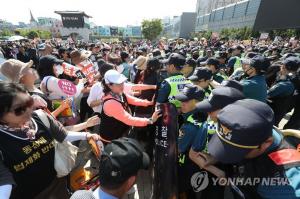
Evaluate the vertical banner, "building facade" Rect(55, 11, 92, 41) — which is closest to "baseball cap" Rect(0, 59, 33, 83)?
the vertical banner

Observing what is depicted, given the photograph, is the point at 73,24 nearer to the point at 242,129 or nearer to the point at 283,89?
the point at 283,89

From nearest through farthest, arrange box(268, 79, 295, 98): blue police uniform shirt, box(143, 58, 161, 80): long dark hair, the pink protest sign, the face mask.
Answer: the pink protest sign → the face mask → box(268, 79, 295, 98): blue police uniform shirt → box(143, 58, 161, 80): long dark hair

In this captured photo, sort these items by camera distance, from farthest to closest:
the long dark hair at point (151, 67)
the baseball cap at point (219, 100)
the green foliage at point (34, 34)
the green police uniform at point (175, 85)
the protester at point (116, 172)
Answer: the green foliage at point (34, 34) → the long dark hair at point (151, 67) → the green police uniform at point (175, 85) → the baseball cap at point (219, 100) → the protester at point (116, 172)

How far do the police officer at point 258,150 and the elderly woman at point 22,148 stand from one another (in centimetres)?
156

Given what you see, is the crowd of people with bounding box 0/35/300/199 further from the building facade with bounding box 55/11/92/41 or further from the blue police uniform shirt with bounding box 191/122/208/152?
the building facade with bounding box 55/11/92/41

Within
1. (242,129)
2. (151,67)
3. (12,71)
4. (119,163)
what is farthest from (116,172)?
(151,67)

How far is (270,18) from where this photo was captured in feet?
106

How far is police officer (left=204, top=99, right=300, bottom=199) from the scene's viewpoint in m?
1.28

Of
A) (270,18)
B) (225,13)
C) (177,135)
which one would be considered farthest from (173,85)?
(225,13)

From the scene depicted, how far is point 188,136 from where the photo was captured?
2.57 m

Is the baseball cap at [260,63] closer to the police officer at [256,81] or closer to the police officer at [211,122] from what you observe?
the police officer at [256,81]

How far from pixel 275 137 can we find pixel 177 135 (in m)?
1.54

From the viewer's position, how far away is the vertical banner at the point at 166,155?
2.72m

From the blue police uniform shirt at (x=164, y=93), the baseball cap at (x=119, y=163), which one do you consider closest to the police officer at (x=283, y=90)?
the blue police uniform shirt at (x=164, y=93)
